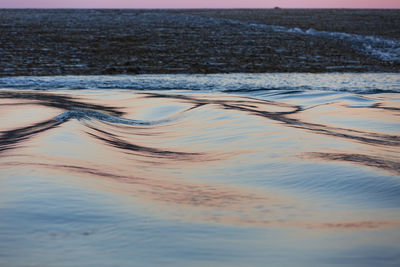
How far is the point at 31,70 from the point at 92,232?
36.1 ft

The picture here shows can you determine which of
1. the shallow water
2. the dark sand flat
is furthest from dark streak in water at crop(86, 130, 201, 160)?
the dark sand flat

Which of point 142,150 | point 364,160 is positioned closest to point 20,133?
point 142,150

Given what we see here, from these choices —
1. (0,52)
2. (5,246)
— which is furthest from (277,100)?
(0,52)

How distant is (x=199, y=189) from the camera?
298 cm

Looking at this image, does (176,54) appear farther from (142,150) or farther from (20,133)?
(142,150)

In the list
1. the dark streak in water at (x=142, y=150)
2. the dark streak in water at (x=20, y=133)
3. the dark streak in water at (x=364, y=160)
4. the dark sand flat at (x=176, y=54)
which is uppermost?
the dark sand flat at (x=176, y=54)

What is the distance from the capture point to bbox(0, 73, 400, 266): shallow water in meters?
2.07

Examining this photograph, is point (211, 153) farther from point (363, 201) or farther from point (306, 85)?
point (306, 85)

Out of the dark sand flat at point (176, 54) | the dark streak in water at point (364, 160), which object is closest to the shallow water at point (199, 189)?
the dark streak in water at point (364, 160)

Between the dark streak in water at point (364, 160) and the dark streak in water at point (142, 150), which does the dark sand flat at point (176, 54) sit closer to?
the dark streak in water at point (142, 150)

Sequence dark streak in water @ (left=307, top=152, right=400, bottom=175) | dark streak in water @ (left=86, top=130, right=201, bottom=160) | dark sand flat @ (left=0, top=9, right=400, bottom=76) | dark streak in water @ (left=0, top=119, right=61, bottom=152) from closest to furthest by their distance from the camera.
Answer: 1. dark streak in water @ (left=307, top=152, right=400, bottom=175)
2. dark streak in water @ (left=0, top=119, right=61, bottom=152)
3. dark streak in water @ (left=86, top=130, right=201, bottom=160)
4. dark sand flat @ (left=0, top=9, right=400, bottom=76)

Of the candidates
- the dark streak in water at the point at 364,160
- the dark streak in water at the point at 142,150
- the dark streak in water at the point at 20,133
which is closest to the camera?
the dark streak in water at the point at 364,160

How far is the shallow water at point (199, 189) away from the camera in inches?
81.5

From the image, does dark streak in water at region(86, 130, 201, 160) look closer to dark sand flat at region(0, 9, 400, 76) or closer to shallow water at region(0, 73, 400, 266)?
shallow water at region(0, 73, 400, 266)
